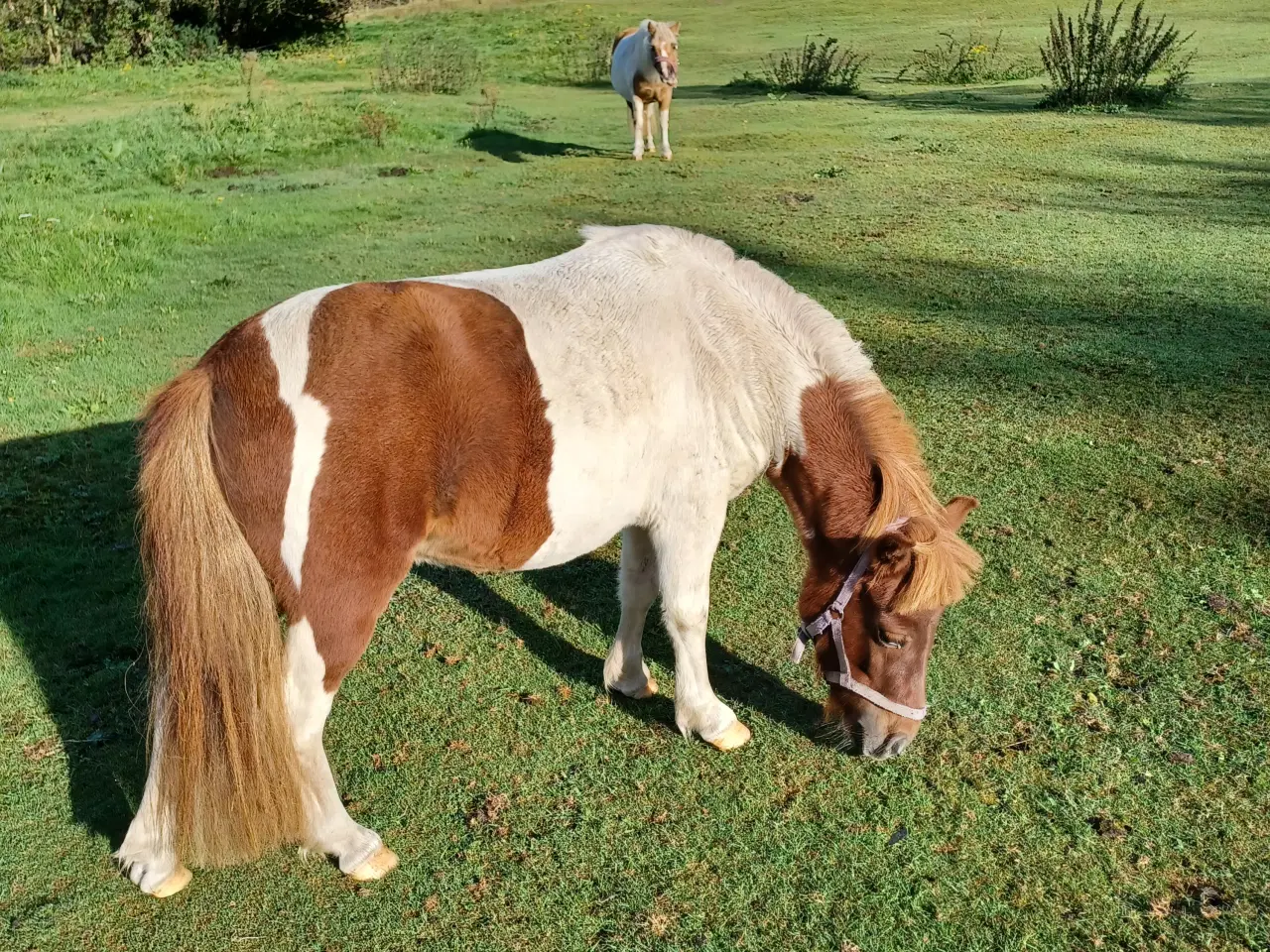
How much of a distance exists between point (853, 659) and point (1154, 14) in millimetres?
26157

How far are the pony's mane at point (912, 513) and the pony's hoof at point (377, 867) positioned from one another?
5.52 ft

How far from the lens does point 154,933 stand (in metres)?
2.64

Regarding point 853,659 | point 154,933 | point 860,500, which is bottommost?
point 154,933

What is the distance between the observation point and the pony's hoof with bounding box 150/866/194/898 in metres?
2.73

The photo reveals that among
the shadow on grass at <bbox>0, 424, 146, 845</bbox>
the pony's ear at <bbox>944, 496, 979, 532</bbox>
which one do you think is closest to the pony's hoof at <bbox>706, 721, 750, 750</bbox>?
the pony's ear at <bbox>944, 496, 979, 532</bbox>

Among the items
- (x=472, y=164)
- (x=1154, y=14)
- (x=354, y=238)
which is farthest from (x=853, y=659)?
(x=1154, y=14)

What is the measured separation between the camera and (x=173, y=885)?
2.74 meters

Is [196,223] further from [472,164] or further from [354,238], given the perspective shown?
[472,164]

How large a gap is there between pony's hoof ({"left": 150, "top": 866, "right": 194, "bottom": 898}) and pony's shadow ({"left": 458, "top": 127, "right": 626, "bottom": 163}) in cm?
1118

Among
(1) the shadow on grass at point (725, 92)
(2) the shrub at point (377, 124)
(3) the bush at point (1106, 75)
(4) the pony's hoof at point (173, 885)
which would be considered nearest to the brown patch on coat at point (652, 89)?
(2) the shrub at point (377, 124)

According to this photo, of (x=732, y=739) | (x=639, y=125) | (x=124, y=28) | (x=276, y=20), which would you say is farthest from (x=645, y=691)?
(x=276, y=20)

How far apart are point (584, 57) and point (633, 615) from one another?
2117cm

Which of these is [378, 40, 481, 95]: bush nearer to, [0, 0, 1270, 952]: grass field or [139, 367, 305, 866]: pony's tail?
[0, 0, 1270, 952]: grass field

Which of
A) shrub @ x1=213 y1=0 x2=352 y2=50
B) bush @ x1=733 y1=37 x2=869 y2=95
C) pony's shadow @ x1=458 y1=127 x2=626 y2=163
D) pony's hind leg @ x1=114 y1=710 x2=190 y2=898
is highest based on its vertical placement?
shrub @ x1=213 y1=0 x2=352 y2=50
